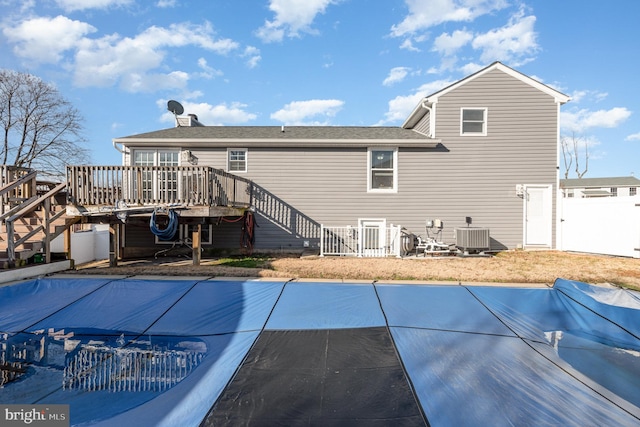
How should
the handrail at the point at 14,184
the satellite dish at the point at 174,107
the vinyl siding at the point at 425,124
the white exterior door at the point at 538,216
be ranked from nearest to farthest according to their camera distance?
the handrail at the point at 14,184 < the white exterior door at the point at 538,216 < the vinyl siding at the point at 425,124 < the satellite dish at the point at 174,107

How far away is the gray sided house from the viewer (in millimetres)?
10219

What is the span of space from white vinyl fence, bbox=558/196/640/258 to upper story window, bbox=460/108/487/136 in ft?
12.0

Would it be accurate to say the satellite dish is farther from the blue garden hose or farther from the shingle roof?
the blue garden hose

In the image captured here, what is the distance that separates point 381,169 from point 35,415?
31.6ft

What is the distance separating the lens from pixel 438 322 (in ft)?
14.9

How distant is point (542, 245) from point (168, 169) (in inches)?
466

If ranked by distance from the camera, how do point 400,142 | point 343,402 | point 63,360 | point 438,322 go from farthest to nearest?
point 400,142 → point 438,322 → point 63,360 → point 343,402

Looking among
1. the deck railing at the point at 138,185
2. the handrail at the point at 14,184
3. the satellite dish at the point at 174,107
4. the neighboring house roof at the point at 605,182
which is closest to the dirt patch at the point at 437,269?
the deck railing at the point at 138,185

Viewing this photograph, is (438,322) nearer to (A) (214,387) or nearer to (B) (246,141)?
(A) (214,387)

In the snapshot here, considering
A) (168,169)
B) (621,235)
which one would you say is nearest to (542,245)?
(621,235)

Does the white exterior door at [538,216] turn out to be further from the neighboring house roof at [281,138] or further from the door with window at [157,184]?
the door with window at [157,184]

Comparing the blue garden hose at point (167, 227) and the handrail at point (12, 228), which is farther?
the blue garden hose at point (167, 227)

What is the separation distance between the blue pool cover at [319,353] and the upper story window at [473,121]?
6.39 m

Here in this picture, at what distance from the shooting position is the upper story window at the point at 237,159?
34.4 feet
